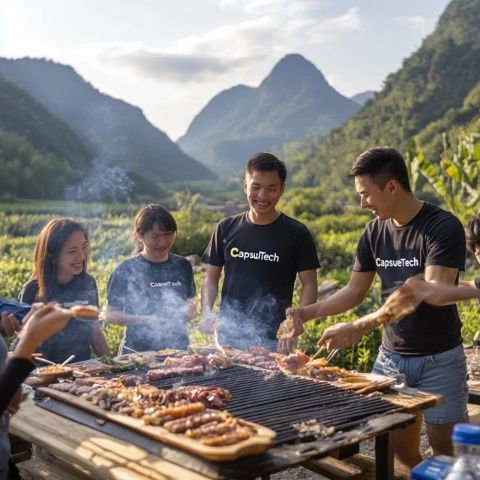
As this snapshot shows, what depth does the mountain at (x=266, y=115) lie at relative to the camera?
13762 cm

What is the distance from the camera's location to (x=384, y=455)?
11.8 ft

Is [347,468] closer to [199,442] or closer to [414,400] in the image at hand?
[414,400]

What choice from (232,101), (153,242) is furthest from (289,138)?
(153,242)

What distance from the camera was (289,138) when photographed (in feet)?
452

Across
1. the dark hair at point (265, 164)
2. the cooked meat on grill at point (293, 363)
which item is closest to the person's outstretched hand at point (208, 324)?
the cooked meat on grill at point (293, 363)

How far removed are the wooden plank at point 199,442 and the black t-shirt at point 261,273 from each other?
2152 mm

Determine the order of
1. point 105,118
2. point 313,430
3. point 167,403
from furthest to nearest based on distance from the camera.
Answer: point 105,118
point 167,403
point 313,430

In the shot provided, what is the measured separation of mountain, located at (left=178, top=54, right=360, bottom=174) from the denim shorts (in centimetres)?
12100

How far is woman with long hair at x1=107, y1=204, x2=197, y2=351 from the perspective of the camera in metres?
5.80

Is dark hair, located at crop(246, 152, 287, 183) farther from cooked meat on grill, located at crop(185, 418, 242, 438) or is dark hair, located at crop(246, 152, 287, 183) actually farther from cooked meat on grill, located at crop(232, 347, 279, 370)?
cooked meat on grill, located at crop(185, 418, 242, 438)

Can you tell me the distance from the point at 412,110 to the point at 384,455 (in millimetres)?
56374

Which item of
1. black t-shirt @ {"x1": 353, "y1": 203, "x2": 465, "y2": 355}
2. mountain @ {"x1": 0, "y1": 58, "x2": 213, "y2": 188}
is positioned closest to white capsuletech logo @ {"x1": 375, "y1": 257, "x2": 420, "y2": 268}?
black t-shirt @ {"x1": 353, "y1": 203, "x2": 465, "y2": 355}

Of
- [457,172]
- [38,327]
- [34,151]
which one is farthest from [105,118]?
[38,327]

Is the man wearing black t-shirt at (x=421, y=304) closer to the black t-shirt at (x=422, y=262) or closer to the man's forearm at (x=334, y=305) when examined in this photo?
the black t-shirt at (x=422, y=262)
